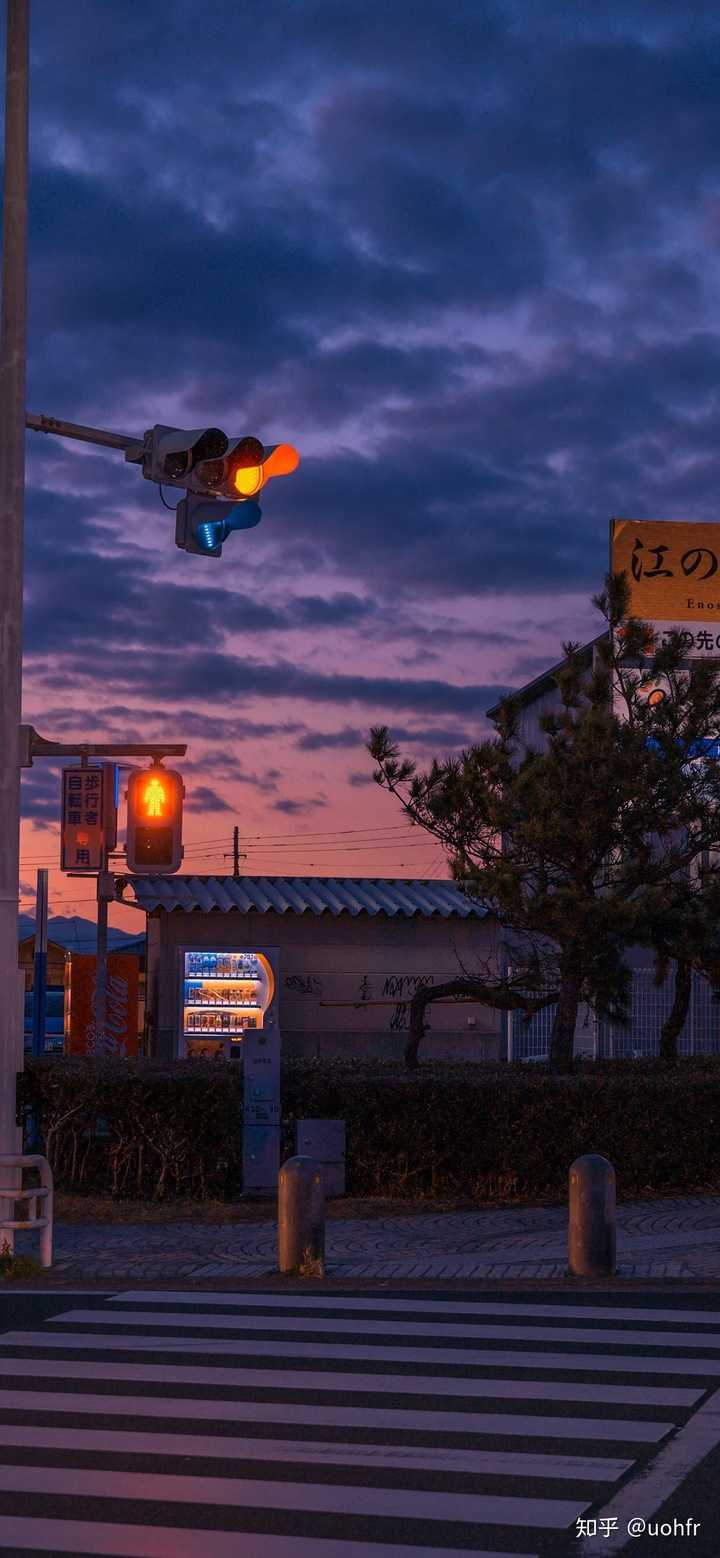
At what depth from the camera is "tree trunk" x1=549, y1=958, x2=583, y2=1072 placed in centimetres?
1670

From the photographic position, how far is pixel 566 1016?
17.0 m

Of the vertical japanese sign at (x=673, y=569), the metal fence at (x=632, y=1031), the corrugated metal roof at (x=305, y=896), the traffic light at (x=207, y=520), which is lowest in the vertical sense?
the metal fence at (x=632, y=1031)

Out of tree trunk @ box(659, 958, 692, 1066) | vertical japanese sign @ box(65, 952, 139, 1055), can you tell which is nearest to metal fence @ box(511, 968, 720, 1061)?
tree trunk @ box(659, 958, 692, 1066)

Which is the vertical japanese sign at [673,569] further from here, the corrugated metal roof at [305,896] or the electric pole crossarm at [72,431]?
the electric pole crossarm at [72,431]

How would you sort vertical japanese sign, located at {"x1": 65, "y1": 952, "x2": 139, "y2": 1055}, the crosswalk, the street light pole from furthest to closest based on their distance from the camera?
vertical japanese sign, located at {"x1": 65, "y1": 952, "x2": 139, "y2": 1055}, the street light pole, the crosswalk

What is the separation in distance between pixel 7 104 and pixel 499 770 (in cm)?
730

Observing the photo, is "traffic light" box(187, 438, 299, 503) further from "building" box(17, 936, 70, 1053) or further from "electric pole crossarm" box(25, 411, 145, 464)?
"building" box(17, 936, 70, 1053)

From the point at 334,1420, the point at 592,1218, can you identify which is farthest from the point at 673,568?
the point at 334,1420

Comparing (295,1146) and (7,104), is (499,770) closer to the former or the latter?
(295,1146)

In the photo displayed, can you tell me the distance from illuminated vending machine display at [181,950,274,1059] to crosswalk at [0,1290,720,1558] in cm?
1368

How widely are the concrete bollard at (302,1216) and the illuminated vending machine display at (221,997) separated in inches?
506

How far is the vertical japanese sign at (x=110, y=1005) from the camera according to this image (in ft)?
77.8

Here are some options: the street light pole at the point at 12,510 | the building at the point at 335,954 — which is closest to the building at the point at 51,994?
the building at the point at 335,954

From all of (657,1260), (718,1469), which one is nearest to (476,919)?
(657,1260)
